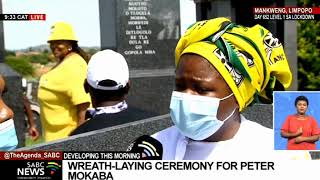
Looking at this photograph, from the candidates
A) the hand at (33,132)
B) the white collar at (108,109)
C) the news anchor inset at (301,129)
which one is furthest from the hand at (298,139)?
the hand at (33,132)

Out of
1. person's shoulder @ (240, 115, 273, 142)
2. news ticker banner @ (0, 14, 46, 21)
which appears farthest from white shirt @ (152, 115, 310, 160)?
news ticker banner @ (0, 14, 46, 21)

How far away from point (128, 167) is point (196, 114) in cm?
43

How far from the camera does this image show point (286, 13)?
267cm

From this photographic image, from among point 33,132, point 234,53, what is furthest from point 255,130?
point 33,132

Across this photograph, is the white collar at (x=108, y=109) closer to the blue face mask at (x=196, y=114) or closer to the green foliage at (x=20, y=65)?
the green foliage at (x=20, y=65)

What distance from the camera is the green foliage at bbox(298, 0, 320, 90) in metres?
2.68

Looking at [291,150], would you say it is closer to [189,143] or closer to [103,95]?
[189,143]

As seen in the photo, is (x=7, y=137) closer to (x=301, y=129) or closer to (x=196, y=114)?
(x=196, y=114)

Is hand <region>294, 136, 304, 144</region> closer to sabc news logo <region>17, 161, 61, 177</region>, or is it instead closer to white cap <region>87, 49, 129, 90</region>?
white cap <region>87, 49, 129, 90</region>

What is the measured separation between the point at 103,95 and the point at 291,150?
76 cm

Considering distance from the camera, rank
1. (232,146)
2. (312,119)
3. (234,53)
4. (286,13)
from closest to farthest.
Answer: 1. (234,53)
2. (232,146)
3. (312,119)
4. (286,13)

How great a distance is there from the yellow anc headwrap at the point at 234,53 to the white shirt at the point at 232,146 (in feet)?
0.47

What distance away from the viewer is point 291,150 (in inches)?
102

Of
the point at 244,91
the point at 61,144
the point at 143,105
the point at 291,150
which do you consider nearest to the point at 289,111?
the point at 291,150
